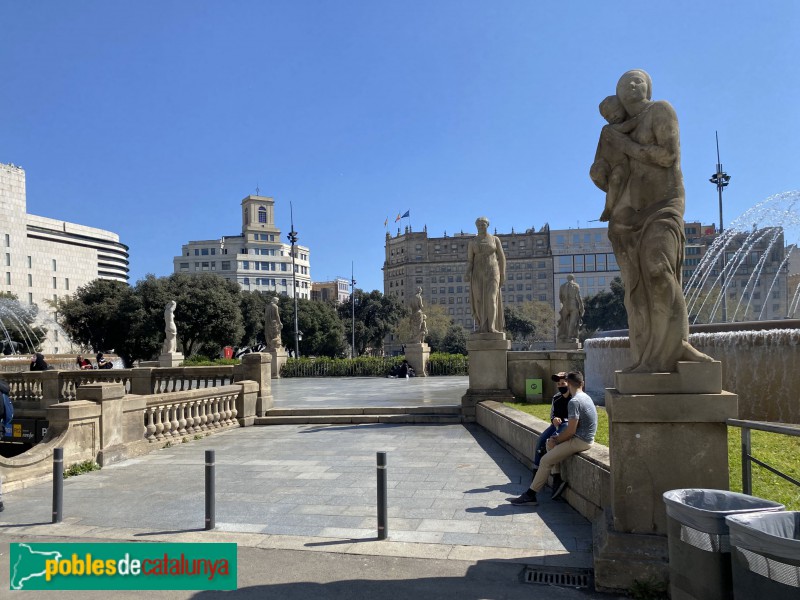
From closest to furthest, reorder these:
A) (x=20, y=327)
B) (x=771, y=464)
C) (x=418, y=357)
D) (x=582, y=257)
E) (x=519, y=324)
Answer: (x=771, y=464) → (x=418, y=357) → (x=20, y=327) → (x=519, y=324) → (x=582, y=257)

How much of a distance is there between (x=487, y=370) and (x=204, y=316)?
3859cm

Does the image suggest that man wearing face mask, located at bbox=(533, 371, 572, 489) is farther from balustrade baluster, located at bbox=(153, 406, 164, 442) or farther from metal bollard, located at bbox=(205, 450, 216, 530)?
balustrade baluster, located at bbox=(153, 406, 164, 442)

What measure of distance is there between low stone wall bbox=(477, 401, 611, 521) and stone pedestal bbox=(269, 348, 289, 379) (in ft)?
75.2

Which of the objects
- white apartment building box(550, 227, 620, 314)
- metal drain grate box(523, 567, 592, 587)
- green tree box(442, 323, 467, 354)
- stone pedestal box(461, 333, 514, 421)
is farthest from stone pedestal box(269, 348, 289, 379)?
white apartment building box(550, 227, 620, 314)

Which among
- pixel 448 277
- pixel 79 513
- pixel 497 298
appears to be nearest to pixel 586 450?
pixel 79 513

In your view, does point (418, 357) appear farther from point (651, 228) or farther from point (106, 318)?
point (106, 318)

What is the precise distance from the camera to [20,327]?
58656 millimetres

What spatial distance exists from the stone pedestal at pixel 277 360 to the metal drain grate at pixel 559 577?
2832 centimetres

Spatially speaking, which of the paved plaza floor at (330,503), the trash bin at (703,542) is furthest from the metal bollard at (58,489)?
the trash bin at (703,542)

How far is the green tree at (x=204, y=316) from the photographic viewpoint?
159ft

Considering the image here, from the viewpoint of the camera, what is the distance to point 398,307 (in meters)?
88.6

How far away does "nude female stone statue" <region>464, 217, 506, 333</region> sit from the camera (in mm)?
14531

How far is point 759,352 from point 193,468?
9.67 meters

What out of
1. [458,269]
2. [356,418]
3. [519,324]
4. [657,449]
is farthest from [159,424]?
[458,269]
